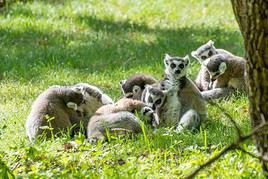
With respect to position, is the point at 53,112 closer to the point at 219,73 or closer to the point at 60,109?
the point at 60,109

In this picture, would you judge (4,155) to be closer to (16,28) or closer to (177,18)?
(16,28)

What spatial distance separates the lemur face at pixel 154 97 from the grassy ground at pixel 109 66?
69cm

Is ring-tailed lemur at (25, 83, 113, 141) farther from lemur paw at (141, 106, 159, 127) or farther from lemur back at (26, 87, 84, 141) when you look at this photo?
lemur paw at (141, 106, 159, 127)

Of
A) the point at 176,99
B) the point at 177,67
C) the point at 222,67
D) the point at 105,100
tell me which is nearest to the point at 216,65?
the point at 222,67

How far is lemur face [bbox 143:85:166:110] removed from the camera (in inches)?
331

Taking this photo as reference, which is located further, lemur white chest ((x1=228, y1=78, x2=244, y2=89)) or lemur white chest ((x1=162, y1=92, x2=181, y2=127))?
lemur white chest ((x1=228, y1=78, x2=244, y2=89))

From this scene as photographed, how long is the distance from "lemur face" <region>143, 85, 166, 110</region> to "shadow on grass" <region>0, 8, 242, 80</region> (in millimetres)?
2510

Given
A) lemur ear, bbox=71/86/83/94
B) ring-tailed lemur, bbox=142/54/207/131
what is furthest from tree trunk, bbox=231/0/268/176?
lemur ear, bbox=71/86/83/94

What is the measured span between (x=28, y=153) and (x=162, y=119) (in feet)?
9.09

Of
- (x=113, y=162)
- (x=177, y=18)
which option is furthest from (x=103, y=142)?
(x=177, y=18)

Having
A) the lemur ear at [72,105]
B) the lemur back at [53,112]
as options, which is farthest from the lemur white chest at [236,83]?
the lemur ear at [72,105]

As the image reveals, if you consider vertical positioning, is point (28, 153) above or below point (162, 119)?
above

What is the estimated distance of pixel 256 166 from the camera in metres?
5.68

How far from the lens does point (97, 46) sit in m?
12.5
